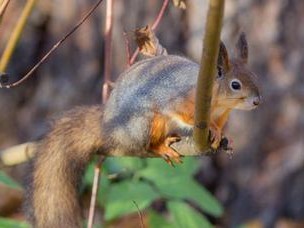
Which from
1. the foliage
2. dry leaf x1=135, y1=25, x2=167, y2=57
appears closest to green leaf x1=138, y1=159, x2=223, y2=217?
the foliage

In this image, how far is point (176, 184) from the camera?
2.24m

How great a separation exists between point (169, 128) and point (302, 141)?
65.9 inches

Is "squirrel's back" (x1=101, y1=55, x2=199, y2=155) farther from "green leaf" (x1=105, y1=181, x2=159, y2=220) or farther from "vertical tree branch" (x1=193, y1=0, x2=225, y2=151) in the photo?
"vertical tree branch" (x1=193, y1=0, x2=225, y2=151)

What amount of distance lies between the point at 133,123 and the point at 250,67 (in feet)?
5.00

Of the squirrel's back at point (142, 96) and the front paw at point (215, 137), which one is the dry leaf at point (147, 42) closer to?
the squirrel's back at point (142, 96)

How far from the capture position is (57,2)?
3482mm

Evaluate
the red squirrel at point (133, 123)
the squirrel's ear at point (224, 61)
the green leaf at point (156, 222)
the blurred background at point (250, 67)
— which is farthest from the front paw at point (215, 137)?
the blurred background at point (250, 67)

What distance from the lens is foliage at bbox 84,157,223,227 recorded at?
216 centimetres

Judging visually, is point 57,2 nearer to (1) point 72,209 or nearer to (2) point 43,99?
(2) point 43,99

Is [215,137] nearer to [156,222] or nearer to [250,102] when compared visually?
[250,102]

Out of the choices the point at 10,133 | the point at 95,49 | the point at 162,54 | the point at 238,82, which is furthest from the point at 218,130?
the point at 10,133

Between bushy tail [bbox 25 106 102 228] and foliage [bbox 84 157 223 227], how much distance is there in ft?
0.49

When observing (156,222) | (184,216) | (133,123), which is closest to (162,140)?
(133,123)

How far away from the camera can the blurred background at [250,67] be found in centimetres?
339
